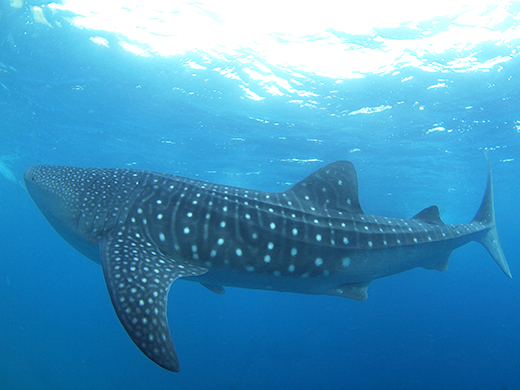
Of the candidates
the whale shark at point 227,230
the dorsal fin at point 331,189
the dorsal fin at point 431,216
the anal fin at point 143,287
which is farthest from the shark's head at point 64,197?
the dorsal fin at point 431,216

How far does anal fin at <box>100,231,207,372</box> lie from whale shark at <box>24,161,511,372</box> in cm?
2

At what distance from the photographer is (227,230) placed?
416 centimetres

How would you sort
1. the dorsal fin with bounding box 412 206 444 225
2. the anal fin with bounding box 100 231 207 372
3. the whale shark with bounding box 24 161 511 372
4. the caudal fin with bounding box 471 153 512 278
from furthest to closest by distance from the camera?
1. the caudal fin with bounding box 471 153 512 278
2. the dorsal fin with bounding box 412 206 444 225
3. the whale shark with bounding box 24 161 511 372
4. the anal fin with bounding box 100 231 207 372

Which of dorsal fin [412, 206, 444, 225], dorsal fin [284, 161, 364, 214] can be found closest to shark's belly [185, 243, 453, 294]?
dorsal fin [412, 206, 444, 225]

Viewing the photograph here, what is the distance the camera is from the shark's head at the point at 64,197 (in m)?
4.32

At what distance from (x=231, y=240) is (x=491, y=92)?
614 inches

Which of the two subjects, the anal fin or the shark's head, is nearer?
the anal fin

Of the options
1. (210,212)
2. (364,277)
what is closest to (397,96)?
(364,277)

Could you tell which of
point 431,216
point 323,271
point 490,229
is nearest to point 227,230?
point 323,271

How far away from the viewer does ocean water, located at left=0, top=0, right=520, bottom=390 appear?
10281 millimetres

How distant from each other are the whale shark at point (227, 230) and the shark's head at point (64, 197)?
0.02 m

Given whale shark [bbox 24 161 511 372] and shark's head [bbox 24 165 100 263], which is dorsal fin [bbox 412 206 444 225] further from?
shark's head [bbox 24 165 100 263]

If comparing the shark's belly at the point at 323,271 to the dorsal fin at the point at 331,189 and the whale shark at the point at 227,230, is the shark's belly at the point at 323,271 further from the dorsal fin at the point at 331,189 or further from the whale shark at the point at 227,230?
the dorsal fin at the point at 331,189

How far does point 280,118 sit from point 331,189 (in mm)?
11810
